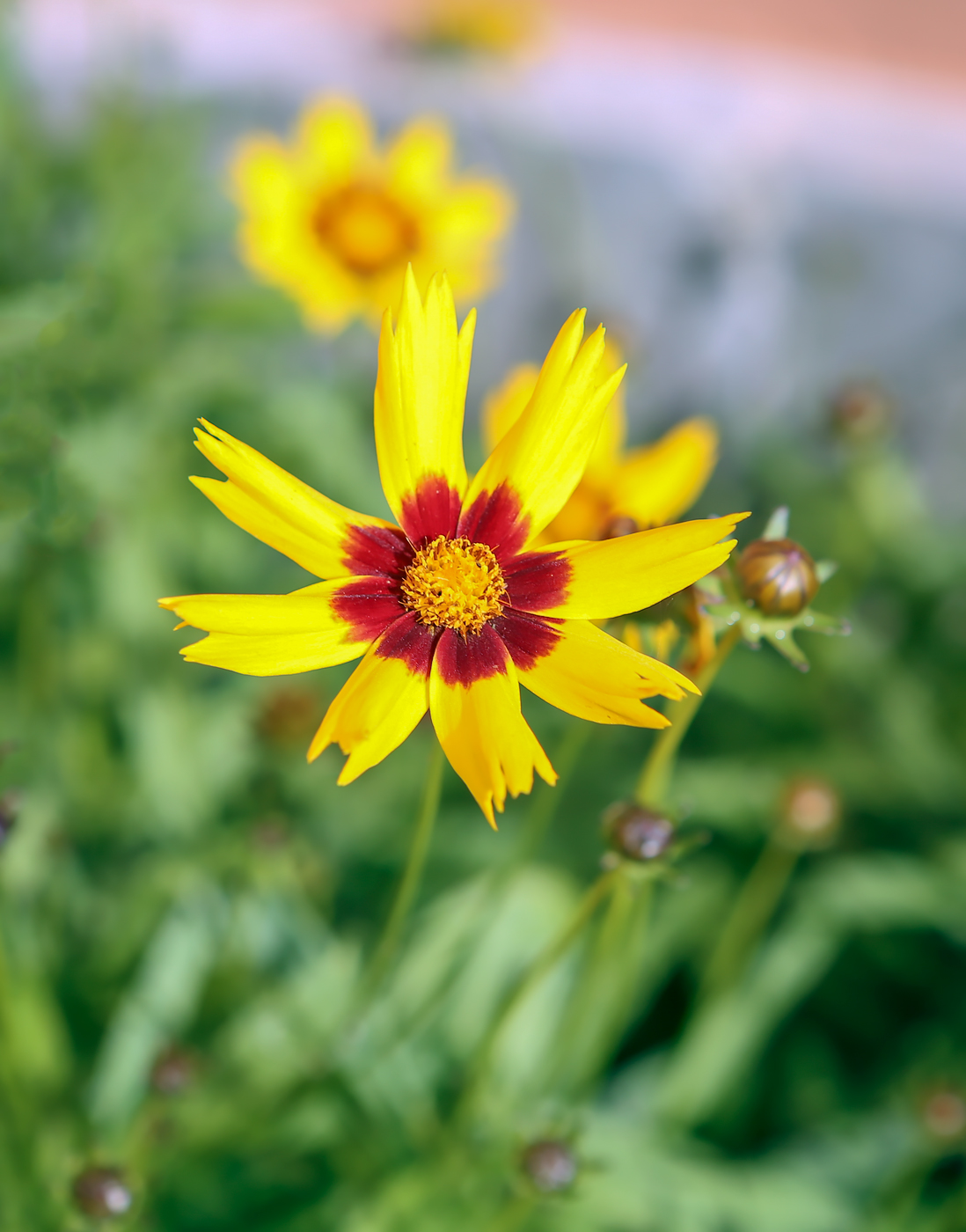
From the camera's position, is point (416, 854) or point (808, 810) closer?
point (416, 854)

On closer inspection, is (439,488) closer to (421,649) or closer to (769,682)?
(421,649)

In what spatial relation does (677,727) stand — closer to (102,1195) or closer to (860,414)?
(102,1195)

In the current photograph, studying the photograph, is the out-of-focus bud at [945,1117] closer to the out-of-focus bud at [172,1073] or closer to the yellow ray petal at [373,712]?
the out-of-focus bud at [172,1073]

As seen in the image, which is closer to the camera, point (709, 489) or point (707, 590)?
point (707, 590)

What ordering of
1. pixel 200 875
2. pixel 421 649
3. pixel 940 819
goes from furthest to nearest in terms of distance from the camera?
pixel 940 819
pixel 200 875
pixel 421 649

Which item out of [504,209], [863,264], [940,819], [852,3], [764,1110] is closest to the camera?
[764,1110]

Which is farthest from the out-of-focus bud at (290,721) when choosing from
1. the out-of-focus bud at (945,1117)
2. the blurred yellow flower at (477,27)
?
the blurred yellow flower at (477,27)

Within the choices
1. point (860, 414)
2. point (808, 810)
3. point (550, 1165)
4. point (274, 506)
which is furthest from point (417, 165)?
point (550, 1165)

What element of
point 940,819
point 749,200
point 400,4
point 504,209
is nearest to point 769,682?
point 940,819
